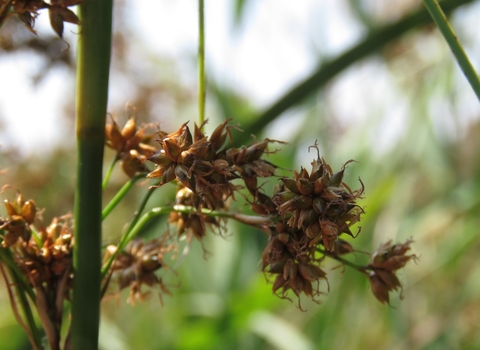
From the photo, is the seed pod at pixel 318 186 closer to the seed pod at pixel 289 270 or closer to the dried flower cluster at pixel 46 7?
the seed pod at pixel 289 270

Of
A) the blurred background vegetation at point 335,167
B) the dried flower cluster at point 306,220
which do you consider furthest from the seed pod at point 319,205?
the blurred background vegetation at point 335,167

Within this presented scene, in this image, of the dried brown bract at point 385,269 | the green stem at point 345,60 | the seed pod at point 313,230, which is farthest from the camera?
the green stem at point 345,60

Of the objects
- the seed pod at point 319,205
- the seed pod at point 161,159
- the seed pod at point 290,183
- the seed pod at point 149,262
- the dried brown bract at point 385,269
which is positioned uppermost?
the seed pod at point 161,159

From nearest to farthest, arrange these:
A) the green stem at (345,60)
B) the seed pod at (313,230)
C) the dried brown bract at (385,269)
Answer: the seed pod at (313,230) < the dried brown bract at (385,269) < the green stem at (345,60)

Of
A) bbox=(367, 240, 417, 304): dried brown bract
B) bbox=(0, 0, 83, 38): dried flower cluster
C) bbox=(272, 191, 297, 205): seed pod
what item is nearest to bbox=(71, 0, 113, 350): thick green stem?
bbox=(0, 0, 83, 38): dried flower cluster

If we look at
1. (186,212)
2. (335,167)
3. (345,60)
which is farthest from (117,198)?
(335,167)

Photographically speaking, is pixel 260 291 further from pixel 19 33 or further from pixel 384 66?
pixel 384 66

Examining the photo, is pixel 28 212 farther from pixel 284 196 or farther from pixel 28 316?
pixel 284 196
